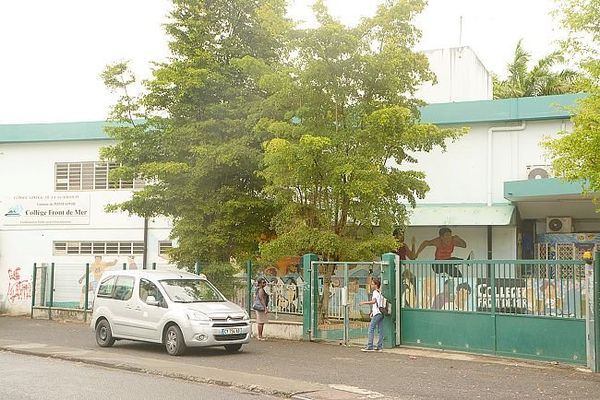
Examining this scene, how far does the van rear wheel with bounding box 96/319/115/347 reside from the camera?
54.8 feet

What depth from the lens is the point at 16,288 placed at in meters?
28.6

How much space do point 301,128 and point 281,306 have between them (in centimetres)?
466

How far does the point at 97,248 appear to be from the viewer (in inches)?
1104

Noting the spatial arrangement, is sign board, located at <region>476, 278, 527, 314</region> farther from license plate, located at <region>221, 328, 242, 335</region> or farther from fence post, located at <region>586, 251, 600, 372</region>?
license plate, located at <region>221, 328, 242, 335</region>

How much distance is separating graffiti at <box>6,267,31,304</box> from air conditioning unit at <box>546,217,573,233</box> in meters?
18.6

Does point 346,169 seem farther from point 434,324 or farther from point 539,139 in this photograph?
point 539,139

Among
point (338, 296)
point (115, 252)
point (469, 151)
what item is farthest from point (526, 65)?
point (338, 296)

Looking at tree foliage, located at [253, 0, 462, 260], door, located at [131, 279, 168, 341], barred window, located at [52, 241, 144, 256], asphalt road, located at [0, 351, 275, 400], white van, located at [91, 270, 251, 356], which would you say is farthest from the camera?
barred window, located at [52, 241, 144, 256]

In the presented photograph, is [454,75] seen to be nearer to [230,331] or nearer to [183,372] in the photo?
[230,331]

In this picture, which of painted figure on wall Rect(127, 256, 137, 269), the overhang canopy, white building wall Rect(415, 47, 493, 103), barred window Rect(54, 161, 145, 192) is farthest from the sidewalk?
white building wall Rect(415, 47, 493, 103)

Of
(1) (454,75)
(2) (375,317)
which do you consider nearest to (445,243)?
(1) (454,75)

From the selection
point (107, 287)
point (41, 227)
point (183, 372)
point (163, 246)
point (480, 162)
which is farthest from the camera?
point (41, 227)

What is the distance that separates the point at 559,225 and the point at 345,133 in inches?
373

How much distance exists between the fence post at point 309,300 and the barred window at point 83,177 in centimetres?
1179
